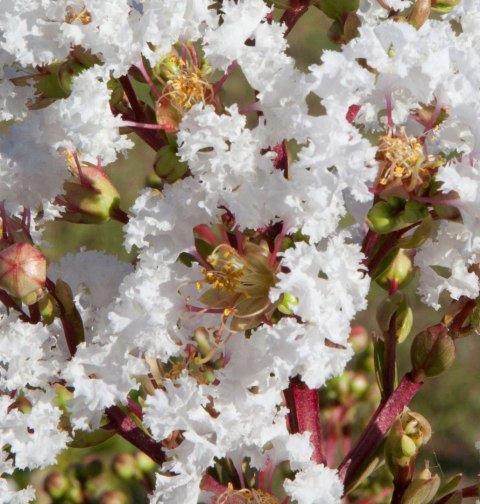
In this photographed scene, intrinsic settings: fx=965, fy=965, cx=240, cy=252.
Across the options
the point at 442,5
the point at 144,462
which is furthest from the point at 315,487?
the point at 442,5

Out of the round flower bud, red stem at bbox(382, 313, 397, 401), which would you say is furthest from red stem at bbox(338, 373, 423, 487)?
the round flower bud

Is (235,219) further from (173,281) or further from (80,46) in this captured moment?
(80,46)

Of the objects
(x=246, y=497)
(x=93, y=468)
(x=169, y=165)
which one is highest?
(x=169, y=165)

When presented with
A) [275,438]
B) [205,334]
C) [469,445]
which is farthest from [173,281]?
[469,445]

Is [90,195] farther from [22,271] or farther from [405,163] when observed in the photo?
[405,163]

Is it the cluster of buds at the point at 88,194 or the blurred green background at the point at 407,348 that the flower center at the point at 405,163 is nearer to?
the cluster of buds at the point at 88,194

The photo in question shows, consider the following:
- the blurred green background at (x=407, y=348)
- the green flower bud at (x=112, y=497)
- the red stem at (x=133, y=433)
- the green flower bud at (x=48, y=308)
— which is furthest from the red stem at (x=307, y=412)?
the blurred green background at (x=407, y=348)

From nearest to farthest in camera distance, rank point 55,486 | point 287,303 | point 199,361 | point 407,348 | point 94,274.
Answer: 1. point 287,303
2. point 199,361
3. point 94,274
4. point 55,486
5. point 407,348
